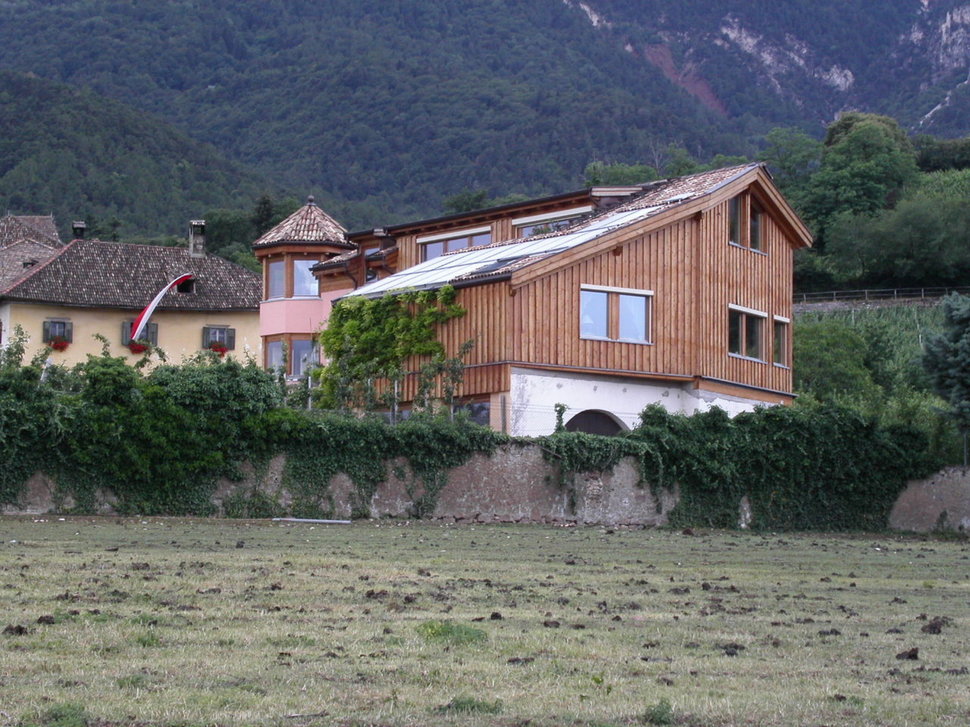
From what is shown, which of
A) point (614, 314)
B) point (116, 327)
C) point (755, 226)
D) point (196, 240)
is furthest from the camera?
point (196, 240)

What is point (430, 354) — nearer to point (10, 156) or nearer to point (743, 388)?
point (743, 388)

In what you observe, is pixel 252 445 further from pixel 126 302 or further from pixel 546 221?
pixel 126 302

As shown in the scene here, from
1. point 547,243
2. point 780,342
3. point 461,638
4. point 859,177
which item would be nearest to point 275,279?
point 547,243

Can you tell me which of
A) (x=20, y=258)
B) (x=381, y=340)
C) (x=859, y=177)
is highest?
(x=859, y=177)

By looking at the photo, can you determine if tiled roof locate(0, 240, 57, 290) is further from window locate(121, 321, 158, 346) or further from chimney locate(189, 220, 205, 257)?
chimney locate(189, 220, 205, 257)

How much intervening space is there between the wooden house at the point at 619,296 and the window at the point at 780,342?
0.07 meters

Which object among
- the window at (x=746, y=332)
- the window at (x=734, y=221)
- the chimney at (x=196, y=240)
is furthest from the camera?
the chimney at (x=196, y=240)

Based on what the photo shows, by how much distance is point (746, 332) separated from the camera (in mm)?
52375

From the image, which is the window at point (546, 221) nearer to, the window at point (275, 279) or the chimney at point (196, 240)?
the window at point (275, 279)

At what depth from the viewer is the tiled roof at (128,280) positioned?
254ft

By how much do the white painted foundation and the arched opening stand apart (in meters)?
0.28

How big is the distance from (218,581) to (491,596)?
3.40 meters

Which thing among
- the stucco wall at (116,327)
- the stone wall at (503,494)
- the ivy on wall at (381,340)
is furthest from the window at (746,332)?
the stucco wall at (116,327)

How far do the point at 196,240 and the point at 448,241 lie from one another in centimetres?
3201
